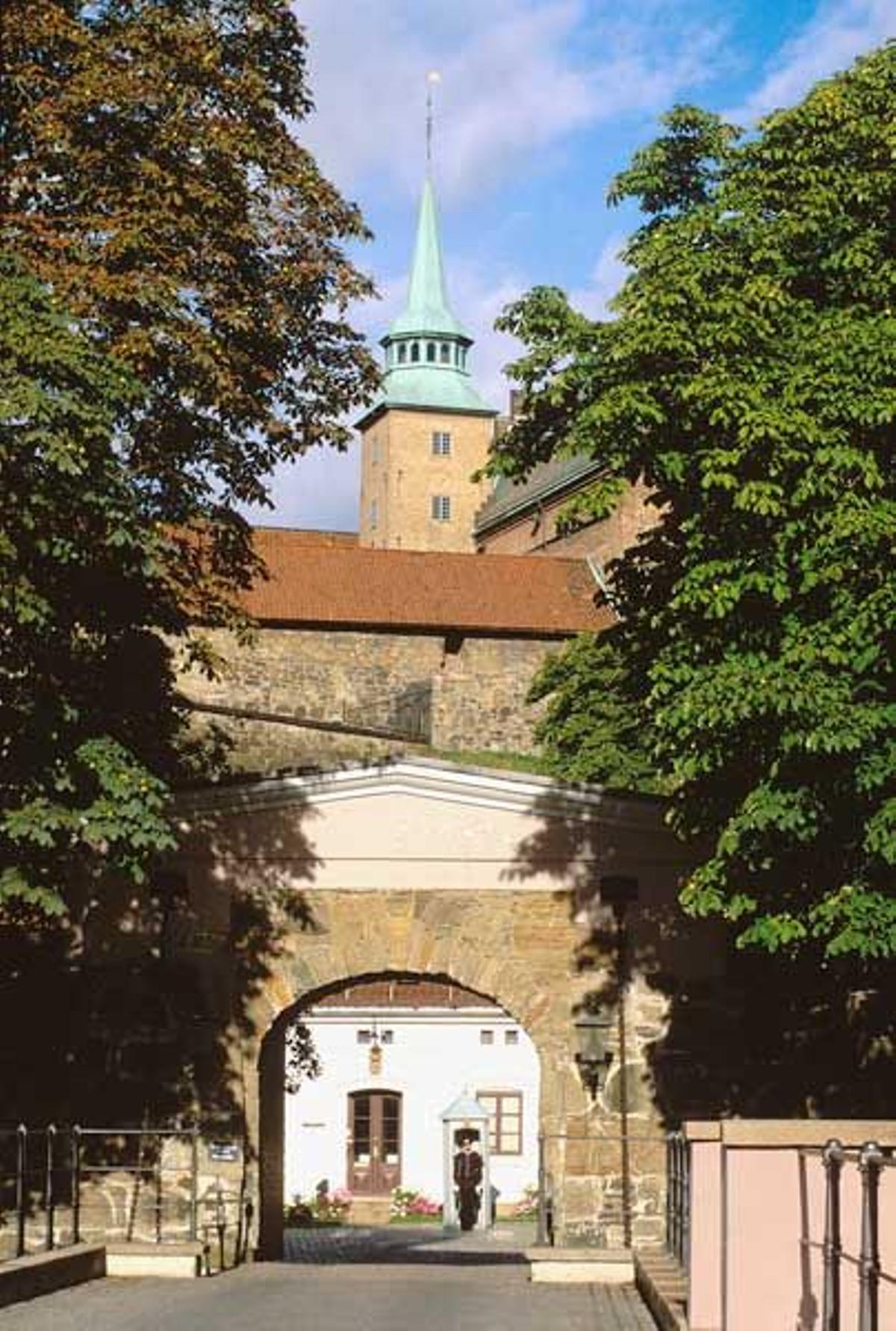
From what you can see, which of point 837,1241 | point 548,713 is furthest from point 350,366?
point 548,713

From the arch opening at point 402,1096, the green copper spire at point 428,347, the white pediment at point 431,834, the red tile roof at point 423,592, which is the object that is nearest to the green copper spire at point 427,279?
the green copper spire at point 428,347

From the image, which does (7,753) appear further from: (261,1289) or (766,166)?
(766,166)

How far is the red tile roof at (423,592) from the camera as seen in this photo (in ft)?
217

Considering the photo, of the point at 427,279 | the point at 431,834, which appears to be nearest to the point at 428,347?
the point at 427,279

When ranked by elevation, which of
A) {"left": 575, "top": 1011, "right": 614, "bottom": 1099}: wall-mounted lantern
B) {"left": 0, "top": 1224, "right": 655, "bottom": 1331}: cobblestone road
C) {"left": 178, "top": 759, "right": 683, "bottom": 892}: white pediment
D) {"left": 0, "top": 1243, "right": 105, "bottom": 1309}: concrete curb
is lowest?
{"left": 0, "top": 1224, "right": 655, "bottom": 1331}: cobblestone road

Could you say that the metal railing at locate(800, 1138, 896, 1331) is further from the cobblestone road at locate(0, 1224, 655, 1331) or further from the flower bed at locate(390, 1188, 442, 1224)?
the flower bed at locate(390, 1188, 442, 1224)

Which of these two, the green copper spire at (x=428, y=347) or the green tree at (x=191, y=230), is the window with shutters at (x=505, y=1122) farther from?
the green copper spire at (x=428, y=347)

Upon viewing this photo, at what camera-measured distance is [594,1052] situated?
20375 millimetres

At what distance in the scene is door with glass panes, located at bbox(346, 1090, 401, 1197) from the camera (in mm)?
47375

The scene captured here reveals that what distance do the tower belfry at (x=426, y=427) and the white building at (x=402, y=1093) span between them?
6386 cm

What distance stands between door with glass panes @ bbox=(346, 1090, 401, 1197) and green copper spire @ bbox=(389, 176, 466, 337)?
71.7 metres

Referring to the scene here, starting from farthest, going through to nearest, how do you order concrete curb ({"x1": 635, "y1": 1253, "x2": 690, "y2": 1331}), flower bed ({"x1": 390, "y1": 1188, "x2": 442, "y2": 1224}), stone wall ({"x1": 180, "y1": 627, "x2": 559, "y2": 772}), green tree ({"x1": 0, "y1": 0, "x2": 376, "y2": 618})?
stone wall ({"x1": 180, "y1": 627, "x2": 559, "y2": 772}) < flower bed ({"x1": 390, "y1": 1188, "x2": 442, "y2": 1224}) < green tree ({"x1": 0, "y1": 0, "x2": 376, "y2": 618}) < concrete curb ({"x1": 635, "y1": 1253, "x2": 690, "y2": 1331})

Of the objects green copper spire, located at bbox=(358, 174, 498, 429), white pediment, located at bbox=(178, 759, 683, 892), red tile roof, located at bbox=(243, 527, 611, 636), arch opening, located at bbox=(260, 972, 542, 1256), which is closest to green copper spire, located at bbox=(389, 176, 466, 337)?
green copper spire, located at bbox=(358, 174, 498, 429)

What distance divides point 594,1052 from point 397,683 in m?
46.2
